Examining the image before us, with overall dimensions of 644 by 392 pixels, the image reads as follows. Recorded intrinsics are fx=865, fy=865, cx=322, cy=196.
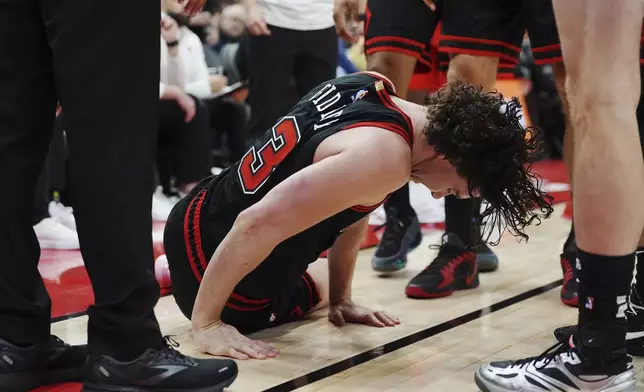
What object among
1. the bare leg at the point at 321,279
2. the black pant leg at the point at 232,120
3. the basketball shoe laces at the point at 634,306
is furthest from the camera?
the black pant leg at the point at 232,120

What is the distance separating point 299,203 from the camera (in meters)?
1.84

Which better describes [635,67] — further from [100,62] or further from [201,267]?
[201,267]

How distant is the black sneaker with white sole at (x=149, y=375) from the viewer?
155 centimetres

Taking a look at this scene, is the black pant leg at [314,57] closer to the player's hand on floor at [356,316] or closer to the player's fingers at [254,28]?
the player's fingers at [254,28]

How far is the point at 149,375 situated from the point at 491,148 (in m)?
0.86

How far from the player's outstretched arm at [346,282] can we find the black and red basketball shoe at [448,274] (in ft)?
1.08

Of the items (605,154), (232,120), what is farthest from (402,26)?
(232,120)

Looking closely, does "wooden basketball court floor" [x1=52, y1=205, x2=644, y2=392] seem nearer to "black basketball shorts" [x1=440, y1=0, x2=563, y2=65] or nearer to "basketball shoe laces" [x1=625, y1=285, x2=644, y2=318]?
"basketball shoe laces" [x1=625, y1=285, x2=644, y2=318]

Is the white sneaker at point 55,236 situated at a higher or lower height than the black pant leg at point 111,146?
lower

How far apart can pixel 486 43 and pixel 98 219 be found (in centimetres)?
151

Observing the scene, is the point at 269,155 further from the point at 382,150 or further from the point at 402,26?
the point at 402,26

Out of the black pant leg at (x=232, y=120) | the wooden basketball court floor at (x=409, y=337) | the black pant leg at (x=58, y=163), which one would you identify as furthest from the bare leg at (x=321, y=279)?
the black pant leg at (x=232, y=120)

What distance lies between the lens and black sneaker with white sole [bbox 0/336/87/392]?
167 cm

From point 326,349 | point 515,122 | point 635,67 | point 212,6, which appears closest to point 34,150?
point 326,349
